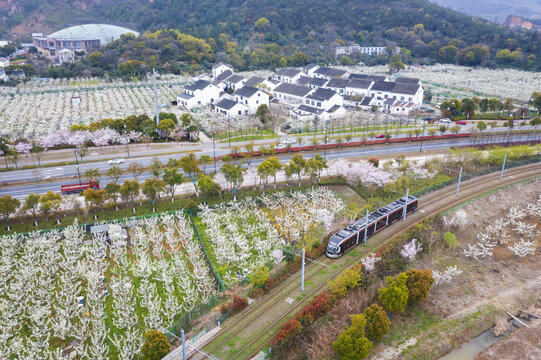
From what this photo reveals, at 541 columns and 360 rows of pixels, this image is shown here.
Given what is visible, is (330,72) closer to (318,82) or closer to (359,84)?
(318,82)

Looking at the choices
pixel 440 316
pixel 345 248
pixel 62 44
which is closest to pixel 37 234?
pixel 345 248

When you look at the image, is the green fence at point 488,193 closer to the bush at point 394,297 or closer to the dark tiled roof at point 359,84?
the bush at point 394,297

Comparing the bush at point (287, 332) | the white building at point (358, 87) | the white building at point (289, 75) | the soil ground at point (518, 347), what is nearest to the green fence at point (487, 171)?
the soil ground at point (518, 347)

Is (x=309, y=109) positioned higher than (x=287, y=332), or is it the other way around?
(x=309, y=109)

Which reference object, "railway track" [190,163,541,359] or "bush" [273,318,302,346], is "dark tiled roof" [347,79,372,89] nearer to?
"railway track" [190,163,541,359]

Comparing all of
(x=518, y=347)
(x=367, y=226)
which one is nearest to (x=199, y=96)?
(x=367, y=226)

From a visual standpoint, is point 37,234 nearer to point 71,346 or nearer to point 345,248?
point 71,346

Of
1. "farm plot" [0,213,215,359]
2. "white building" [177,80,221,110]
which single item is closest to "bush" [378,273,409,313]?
"farm plot" [0,213,215,359]
